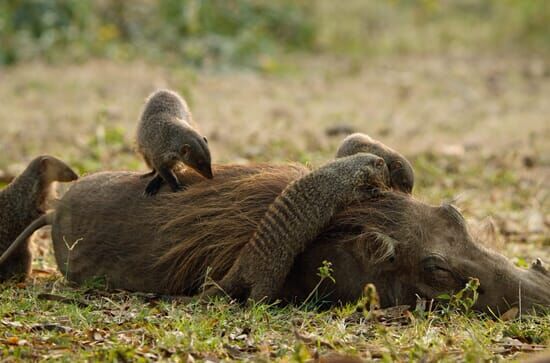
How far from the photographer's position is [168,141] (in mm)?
6113

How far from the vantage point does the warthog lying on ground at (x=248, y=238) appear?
208 inches

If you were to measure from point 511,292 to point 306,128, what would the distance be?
714cm

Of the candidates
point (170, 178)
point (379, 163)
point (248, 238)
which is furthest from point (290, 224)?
point (170, 178)

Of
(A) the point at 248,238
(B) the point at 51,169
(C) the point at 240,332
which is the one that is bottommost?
(C) the point at 240,332

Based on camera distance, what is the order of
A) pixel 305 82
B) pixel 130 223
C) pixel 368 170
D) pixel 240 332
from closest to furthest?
pixel 240 332 < pixel 368 170 < pixel 130 223 < pixel 305 82

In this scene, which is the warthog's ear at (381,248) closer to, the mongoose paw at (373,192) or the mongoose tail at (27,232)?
the mongoose paw at (373,192)

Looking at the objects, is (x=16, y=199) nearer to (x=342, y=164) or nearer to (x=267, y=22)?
(x=342, y=164)

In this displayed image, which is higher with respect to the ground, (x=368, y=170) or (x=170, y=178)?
(x=368, y=170)

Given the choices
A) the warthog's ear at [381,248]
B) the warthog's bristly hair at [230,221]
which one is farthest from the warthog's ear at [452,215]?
the warthog's ear at [381,248]

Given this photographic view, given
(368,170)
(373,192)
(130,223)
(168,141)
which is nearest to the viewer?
(368,170)

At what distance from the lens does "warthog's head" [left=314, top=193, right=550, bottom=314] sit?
5258 mm

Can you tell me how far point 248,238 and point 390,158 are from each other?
1001mm

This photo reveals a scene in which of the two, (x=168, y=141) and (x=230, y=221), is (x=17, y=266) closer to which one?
(x=168, y=141)

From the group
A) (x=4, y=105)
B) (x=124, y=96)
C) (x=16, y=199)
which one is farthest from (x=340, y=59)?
(x=16, y=199)
